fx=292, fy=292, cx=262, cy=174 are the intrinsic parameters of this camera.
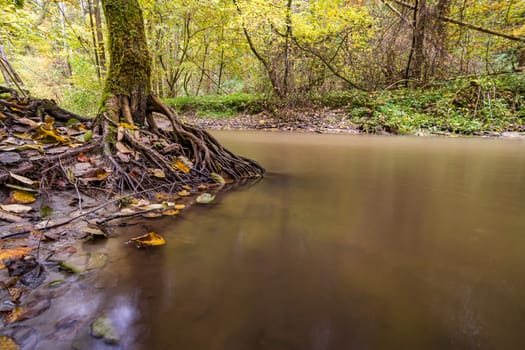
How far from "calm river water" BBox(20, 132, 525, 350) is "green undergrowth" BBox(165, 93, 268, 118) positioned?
31.4 feet

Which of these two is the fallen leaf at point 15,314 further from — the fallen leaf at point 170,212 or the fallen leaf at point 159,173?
the fallen leaf at point 159,173

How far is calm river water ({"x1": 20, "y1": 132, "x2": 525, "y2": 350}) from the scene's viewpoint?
3.39 feet

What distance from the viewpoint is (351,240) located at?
1.79 metres

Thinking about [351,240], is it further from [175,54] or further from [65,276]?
[175,54]

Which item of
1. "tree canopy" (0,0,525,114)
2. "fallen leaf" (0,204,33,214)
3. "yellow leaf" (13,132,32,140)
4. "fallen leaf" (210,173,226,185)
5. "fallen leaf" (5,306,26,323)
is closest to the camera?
"fallen leaf" (5,306,26,323)

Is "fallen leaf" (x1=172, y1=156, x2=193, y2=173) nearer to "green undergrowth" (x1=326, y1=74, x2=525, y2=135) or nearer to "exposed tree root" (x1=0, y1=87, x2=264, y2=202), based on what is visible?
"exposed tree root" (x1=0, y1=87, x2=264, y2=202)

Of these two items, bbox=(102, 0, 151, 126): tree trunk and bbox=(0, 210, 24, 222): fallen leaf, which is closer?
bbox=(0, 210, 24, 222): fallen leaf

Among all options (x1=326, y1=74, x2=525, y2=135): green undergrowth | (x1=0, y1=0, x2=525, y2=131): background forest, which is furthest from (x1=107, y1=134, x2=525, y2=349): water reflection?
(x1=0, y1=0, x2=525, y2=131): background forest

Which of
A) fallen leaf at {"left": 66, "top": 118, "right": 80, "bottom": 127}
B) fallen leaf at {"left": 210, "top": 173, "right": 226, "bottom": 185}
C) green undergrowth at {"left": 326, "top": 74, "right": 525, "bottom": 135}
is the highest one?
green undergrowth at {"left": 326, "top": 74, "right": 525, "bottom": 135}

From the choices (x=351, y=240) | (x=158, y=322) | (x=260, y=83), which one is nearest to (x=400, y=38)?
(x=260, y=83)

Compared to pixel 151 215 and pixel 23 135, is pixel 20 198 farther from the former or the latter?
pixel 23 135

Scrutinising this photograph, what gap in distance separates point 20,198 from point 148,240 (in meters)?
1.03

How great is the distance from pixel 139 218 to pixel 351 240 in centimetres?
144

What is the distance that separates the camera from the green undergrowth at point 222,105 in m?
11.9
